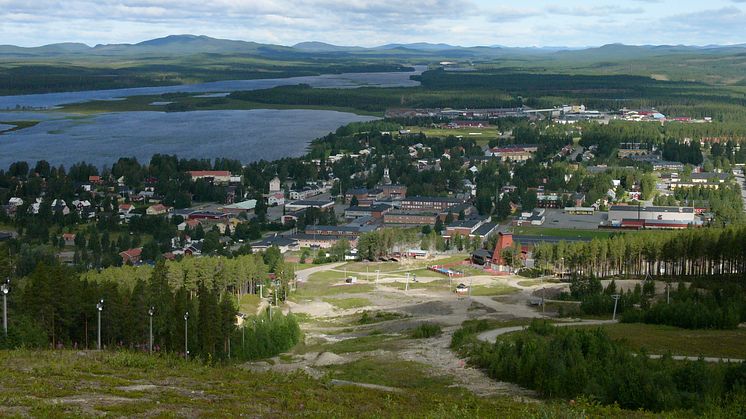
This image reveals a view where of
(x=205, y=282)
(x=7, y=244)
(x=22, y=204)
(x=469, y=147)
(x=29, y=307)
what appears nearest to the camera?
(x=29, y=307)

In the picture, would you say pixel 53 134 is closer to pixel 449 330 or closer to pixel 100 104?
pixel 100 104

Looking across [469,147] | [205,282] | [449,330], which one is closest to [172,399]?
[449,330]

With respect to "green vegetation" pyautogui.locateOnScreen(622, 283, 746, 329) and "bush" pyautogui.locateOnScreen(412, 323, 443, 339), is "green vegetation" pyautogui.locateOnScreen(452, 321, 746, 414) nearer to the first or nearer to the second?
"bush" pyautogui.locateOnScreen(412, 323, 443, 339)

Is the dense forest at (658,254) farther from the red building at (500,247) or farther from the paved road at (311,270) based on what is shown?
the paved road at (311,270)

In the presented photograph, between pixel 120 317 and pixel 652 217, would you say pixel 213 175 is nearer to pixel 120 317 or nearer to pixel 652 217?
pixel 652 217

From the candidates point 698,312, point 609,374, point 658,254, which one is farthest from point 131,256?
point 609,374

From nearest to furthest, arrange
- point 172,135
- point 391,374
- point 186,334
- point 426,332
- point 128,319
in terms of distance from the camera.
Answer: point 391,374
point 186,334
point 128,319
point 426,332
point 172,135

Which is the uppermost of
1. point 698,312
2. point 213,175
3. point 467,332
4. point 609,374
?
point 609,374
